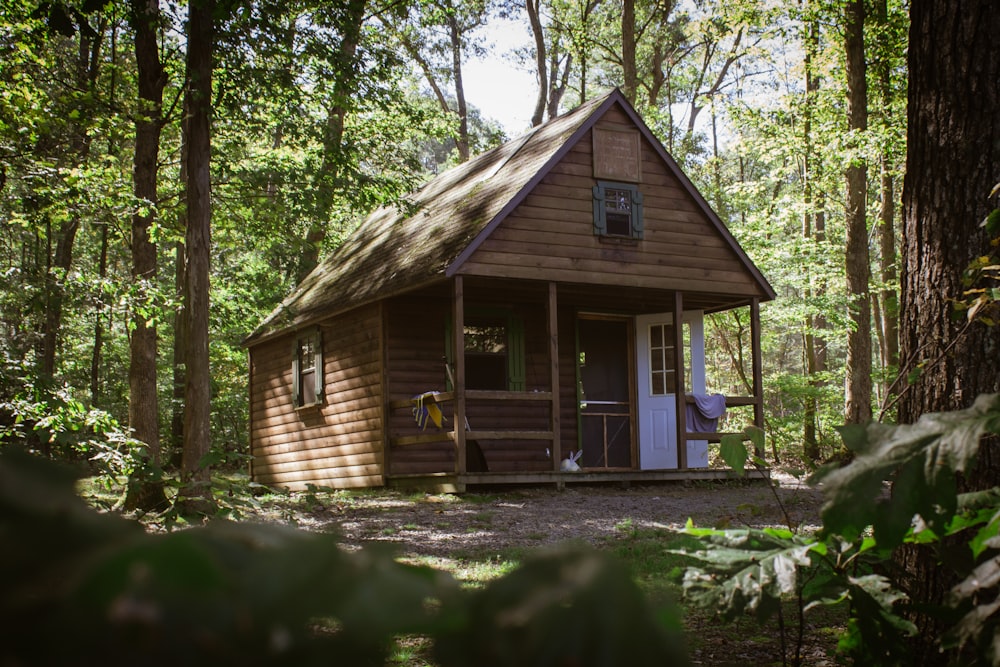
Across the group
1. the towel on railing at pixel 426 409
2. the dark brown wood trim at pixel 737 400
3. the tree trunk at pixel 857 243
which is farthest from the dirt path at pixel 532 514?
the tree trunk at pixel 857 243

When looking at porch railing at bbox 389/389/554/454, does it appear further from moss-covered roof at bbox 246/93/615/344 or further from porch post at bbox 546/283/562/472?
moss-covered roof at bbox 246/93/615/344

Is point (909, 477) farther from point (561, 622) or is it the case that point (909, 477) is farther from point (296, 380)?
point (296, 380)

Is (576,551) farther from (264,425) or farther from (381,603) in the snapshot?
(264,425)

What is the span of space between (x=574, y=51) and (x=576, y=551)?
2865 centimetres

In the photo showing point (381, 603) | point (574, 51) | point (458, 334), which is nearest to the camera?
point (381, 603)

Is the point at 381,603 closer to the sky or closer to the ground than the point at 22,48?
closer to the ground

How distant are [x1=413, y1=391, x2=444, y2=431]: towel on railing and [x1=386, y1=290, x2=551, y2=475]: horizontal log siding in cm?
65

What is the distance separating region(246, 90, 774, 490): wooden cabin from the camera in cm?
1290

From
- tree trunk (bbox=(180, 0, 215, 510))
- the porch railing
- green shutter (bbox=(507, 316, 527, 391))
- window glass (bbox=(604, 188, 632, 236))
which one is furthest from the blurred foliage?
green shutter (bbox=(507, 316, 527, 391))

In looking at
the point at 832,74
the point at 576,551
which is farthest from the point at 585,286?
the point at 576,551

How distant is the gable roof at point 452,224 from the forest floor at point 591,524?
313 cm

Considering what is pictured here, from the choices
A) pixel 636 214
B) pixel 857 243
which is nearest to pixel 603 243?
pixel 636 214

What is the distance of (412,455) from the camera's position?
14.1m

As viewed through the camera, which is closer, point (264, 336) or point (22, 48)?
point (22, 48)
